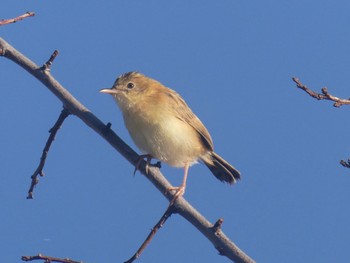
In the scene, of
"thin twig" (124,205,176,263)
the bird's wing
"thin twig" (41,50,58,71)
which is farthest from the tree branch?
the bird's wing

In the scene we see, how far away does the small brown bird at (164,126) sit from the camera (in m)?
5.16

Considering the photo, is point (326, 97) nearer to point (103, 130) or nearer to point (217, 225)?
point (217, 225)

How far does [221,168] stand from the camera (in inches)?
236

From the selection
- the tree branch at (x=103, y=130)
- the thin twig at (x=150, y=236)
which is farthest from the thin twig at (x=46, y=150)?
the thin twig at (x=150, y=236)

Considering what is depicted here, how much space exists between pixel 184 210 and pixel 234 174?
2.28 m

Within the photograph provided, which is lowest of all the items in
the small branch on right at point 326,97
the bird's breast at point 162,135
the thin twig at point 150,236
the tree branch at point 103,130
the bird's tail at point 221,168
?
the thin twig at point 150,236

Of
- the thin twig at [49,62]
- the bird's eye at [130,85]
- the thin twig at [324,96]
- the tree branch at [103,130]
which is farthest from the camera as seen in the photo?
the bird's eye at [130,85]

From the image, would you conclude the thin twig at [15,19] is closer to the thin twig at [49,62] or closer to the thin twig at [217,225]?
the thin twig at [49,62]

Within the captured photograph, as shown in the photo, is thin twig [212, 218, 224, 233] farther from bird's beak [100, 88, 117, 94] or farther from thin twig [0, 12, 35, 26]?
bird's beak [100, 88, 117, 94]

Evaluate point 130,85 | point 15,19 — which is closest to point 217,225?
point 15,19

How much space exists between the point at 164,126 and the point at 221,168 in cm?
108

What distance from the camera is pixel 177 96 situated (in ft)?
19.4

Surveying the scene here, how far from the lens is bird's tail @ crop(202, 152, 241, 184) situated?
5886 millimetres

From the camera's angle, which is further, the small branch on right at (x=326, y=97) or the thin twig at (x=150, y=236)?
the thin twig at (x=150, y=236)
